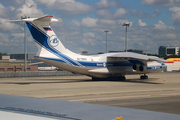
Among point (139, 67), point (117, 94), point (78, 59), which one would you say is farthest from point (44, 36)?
point (139, 67)

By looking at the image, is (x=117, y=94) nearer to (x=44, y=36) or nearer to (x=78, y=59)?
(x=78, y=59)

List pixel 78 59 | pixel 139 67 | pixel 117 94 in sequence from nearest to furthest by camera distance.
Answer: pixel 117 94
pixel 78 59
pixel 139 67

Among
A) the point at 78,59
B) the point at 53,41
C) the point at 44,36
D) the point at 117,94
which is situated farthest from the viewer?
the point at 78,59

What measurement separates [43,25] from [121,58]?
11223 mm

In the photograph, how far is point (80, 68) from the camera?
90.9ft

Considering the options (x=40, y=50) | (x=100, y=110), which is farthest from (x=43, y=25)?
(x=100, y=110)

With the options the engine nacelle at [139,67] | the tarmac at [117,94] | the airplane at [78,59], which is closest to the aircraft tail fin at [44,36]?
the airplane at [78,59]

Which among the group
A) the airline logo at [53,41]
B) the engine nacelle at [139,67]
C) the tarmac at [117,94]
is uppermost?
the airline logo at [53,41]

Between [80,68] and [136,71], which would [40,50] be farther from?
[136,71]

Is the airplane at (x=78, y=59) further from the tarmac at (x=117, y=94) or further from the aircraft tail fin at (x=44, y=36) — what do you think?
the tarmac at (x=117, y=94)

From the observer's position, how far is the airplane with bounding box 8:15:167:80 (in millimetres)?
25688

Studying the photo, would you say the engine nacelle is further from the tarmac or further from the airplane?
the tarmac

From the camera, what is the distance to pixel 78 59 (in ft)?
90.4

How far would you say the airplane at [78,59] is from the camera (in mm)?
25688
